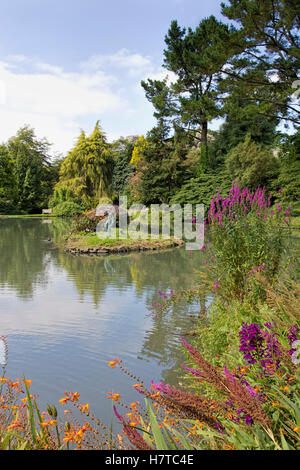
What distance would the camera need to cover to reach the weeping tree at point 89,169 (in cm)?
2995

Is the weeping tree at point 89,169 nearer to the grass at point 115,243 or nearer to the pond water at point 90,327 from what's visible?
the grass at point 115,243

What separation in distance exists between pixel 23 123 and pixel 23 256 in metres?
30.6

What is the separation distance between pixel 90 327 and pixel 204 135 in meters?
17.7

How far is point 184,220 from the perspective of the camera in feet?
62.4

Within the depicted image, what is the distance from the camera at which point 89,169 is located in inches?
1184

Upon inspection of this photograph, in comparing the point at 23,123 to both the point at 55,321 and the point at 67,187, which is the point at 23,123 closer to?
the point at 67,187

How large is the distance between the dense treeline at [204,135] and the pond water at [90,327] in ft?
8.11

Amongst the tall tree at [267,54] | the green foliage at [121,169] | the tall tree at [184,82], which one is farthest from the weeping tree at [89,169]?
the tall tree at [267,54]

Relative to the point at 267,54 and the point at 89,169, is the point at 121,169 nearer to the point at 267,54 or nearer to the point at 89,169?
the point at 89,169

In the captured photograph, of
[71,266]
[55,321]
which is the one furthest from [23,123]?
[55,321]

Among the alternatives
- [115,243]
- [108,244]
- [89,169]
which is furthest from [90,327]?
[89,169]

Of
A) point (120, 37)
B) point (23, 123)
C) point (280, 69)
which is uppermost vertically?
point (23, 123)

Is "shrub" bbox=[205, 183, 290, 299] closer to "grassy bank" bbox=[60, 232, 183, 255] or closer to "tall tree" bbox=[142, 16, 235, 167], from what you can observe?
"grassy bank" bbox=[60, 232, 183, 255]

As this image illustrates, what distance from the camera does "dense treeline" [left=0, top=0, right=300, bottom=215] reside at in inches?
469
